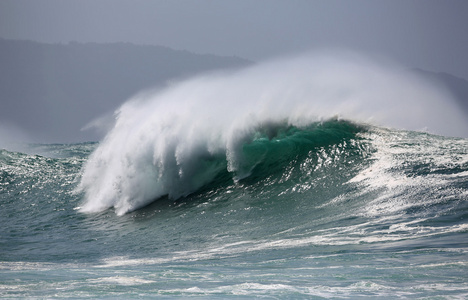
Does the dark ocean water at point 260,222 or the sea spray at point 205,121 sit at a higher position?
the sea spray at point 205,121

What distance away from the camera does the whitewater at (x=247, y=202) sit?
5637 millimetres

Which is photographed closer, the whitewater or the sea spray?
the whitewater

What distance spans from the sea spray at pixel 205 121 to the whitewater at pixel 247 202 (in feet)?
0.16

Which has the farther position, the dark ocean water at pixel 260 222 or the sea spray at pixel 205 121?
the sea spray at pixel 205 121

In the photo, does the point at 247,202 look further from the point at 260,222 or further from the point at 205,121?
the point at 205,121

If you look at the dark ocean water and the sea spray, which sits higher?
the sea spray

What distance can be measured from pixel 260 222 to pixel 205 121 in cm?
493

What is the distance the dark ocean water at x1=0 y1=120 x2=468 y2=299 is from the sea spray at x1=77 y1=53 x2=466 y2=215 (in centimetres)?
8

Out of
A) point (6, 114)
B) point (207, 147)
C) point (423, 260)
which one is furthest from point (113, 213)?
point (6, 114)

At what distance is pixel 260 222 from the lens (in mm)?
9203

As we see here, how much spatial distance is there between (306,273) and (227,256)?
172 centimetres

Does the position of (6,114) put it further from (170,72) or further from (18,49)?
(170,72)

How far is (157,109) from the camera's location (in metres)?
14.6

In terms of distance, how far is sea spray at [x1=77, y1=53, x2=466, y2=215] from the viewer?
1228 cm
